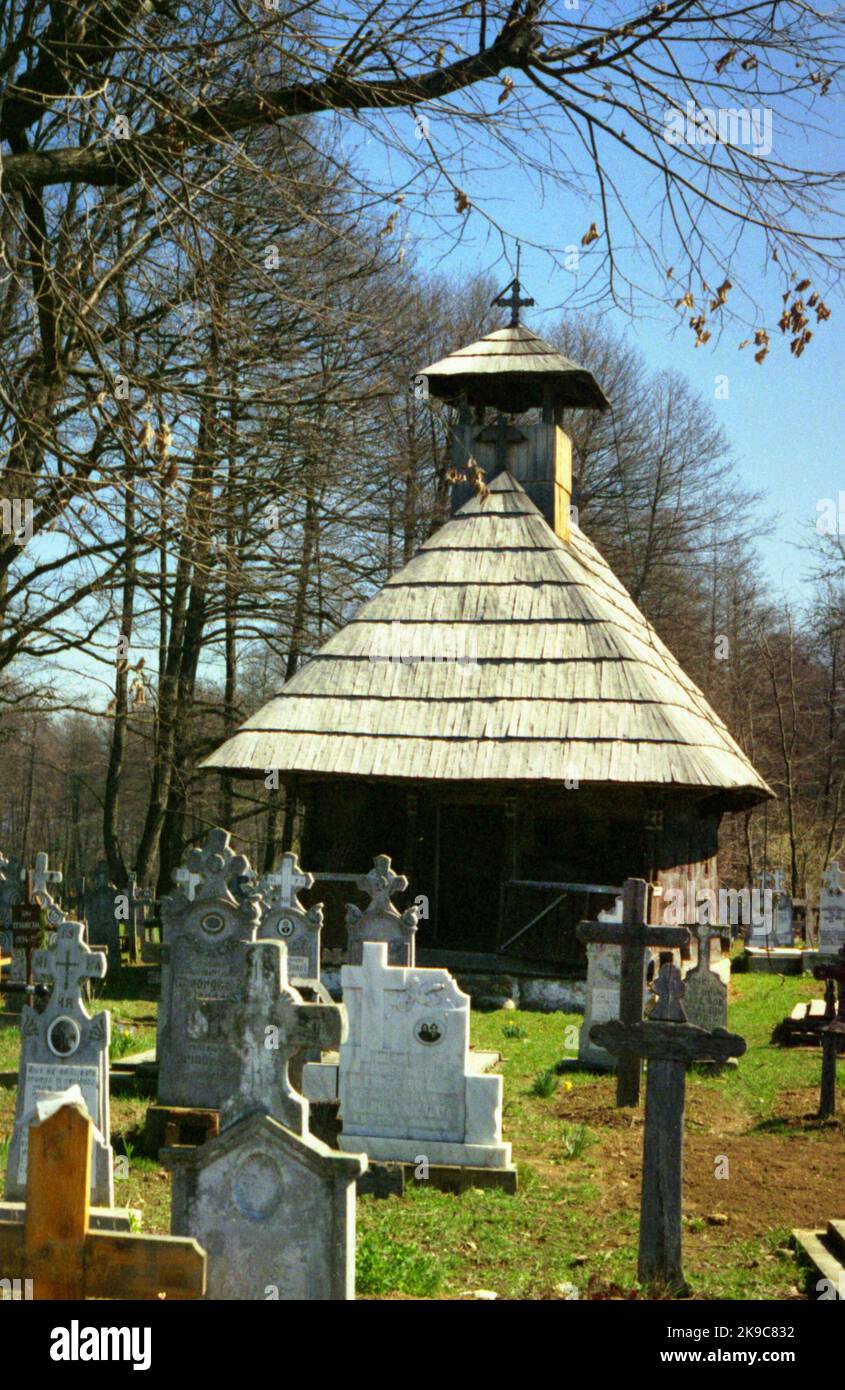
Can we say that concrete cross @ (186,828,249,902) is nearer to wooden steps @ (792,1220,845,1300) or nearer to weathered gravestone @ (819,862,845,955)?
wooden steps @ (792,1220,845,1300)

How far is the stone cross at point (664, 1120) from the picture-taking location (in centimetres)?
568

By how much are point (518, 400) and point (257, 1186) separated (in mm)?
18429

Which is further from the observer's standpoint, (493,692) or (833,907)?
(833,907)

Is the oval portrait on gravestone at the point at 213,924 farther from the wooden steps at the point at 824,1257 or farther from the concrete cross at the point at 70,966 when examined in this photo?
the wooden steps at the point at 824,1257

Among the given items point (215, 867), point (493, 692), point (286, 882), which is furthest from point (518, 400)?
point (215, 867)

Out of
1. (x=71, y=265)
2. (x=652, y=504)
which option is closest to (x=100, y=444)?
(x=71, y=265)

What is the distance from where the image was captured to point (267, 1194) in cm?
470

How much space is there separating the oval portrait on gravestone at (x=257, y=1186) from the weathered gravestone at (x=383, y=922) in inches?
217

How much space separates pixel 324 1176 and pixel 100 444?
8995 millimetres

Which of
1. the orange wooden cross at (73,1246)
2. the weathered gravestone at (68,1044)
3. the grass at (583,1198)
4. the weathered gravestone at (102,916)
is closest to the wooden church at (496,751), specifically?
the weathered gravestone at (102,916)

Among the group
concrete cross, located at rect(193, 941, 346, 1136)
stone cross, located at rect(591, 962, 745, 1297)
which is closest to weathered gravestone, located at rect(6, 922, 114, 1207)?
concrete cross, located at rect(193, 941, 346, 1136)

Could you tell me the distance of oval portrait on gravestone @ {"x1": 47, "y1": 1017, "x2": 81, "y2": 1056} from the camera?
667 cm

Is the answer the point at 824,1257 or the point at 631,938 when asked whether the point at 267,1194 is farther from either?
the point at 631,938

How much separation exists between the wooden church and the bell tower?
6.37 feet
